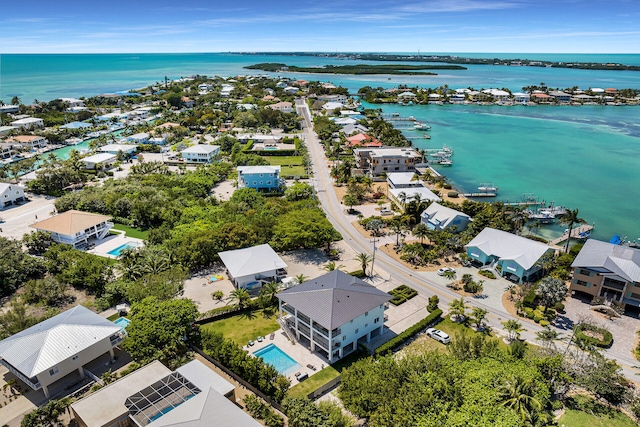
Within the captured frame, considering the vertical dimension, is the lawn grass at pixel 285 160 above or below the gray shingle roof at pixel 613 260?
below

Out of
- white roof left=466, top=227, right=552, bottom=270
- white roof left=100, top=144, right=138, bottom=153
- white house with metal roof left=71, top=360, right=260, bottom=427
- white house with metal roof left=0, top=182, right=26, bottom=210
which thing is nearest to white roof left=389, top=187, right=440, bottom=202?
white roof left=466, top=227, right=552, bottom=270

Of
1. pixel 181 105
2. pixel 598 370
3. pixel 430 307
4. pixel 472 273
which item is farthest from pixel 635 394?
pixel 181 105

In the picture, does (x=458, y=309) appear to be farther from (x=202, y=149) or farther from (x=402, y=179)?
(x=202, y=149)

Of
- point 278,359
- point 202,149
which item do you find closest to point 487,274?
point 278,359

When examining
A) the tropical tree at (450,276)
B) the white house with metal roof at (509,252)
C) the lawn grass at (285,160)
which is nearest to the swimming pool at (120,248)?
the tropical tree at (450,276)

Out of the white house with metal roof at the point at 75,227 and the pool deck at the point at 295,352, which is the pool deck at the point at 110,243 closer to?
the white house with metal roof at the point at 75,227

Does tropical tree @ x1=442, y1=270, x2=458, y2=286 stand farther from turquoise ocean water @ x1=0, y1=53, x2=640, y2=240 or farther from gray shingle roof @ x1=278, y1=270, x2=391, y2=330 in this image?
turquoise ocean water @ x1=0, y1=53, x2=640, y2=240

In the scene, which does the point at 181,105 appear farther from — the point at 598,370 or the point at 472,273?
the point at 598,370
